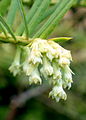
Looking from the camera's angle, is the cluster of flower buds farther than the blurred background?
No

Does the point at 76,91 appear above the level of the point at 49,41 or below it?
below

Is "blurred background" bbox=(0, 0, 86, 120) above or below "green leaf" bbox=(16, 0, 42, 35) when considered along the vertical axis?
below

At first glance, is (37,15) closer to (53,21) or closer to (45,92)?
(53,21)

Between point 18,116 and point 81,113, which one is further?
point 18,116

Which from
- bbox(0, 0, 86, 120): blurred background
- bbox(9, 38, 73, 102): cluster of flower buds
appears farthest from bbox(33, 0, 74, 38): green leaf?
bbox(0, 0, 86, 120): blurred background

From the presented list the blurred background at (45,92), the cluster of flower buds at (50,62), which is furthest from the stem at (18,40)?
the blurred background at (45,92)

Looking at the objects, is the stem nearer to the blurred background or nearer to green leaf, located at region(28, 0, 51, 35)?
green leaf, located at region(28, 0, 51, 35)

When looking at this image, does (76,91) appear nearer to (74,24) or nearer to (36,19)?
(74,24)

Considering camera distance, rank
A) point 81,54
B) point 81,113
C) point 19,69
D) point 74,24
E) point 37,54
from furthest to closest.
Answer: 1. point 81,54
2. point 81,113
3. point 74,24
4. point 19,69
5. point 37,54

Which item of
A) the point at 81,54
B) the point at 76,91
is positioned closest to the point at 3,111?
the point at 76,91

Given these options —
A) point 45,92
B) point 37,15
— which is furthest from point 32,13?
point 45,92
